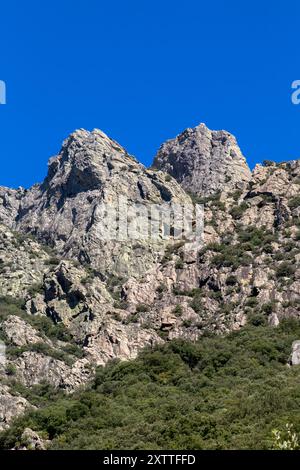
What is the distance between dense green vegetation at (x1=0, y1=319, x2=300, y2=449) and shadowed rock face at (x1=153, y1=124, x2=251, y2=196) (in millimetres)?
57143

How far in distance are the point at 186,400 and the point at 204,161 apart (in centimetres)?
8194

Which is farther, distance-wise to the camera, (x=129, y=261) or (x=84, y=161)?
(x=84, y=161)

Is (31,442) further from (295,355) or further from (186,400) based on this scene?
(295,355)

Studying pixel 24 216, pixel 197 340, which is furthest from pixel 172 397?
pixel 24 216

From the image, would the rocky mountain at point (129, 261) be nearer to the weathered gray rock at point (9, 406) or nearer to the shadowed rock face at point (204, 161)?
the weathered gray rock at point (9, 406)

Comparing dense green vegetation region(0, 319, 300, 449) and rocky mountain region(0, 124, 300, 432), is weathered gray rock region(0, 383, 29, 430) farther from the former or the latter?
dense green vegetation region(0, 319, 300, 449)

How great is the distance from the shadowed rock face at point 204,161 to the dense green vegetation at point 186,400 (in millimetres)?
57143

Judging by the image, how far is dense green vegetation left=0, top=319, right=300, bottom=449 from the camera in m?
52.5

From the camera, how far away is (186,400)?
64.6m

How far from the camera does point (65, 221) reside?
413 feet

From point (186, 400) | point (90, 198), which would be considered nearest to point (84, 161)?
point (90, 198)

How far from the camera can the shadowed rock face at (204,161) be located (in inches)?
5404

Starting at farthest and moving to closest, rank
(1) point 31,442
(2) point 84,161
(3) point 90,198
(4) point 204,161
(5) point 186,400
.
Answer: (4) point 204,161, (2) point 84,161, (3) point 90,198, (5) point 186,400, (1) point 31,442

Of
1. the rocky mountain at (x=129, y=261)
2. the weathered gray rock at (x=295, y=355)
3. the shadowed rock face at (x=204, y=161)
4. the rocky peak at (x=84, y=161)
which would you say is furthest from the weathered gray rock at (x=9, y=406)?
the shadowed rock face at (x=204, y=161)
